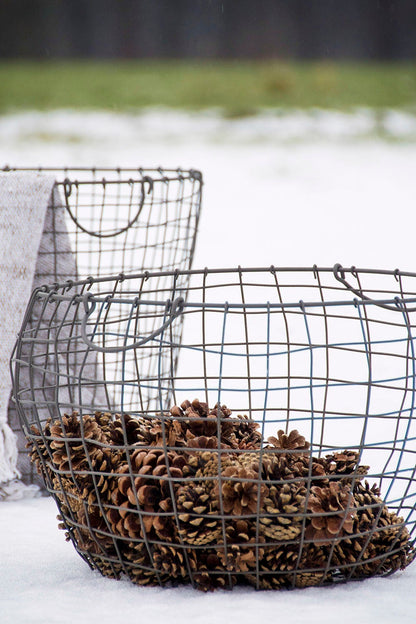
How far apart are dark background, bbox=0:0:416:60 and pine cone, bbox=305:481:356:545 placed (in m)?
2.36

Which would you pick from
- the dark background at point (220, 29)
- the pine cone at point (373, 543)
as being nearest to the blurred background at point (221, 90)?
the dark background at point (220, 29)

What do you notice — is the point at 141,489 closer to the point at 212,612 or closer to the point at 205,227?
the point at 212,612

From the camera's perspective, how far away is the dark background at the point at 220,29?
276cm

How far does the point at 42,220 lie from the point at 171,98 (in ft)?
5.97

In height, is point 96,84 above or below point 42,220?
above

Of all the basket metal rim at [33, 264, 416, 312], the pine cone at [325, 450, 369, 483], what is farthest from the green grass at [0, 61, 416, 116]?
the pine cone at [325, 450, 369, 483]

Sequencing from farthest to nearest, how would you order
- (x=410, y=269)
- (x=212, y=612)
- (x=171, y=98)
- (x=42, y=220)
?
(x=171, y=98) < (x=410, y=269) < (x=42, y=220) < (x=212, y=612)

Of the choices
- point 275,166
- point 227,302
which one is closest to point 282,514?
point 227,302

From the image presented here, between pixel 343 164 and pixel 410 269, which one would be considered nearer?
pixel 410 269

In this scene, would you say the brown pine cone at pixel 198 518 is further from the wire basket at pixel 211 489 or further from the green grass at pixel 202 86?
the green grass at pixel 202 86

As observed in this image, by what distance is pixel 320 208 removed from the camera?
2562mm

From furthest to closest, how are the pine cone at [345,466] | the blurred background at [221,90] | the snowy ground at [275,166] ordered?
the blurred background at [221,90] < the snowy ground at [275,166] < the pine cone at [345,466]

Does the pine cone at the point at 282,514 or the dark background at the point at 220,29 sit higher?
the dark background at the point at 220,29

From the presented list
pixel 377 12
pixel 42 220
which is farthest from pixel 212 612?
pixel 377 12
